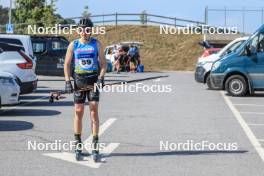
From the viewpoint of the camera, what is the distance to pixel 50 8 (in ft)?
198

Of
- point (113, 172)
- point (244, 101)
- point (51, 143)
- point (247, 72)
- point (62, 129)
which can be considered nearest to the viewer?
point (113, 172)

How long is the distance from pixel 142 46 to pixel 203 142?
4015 cm

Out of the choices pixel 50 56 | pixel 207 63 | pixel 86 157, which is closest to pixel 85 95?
pixel 86 157

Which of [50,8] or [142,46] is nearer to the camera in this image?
[142,46]

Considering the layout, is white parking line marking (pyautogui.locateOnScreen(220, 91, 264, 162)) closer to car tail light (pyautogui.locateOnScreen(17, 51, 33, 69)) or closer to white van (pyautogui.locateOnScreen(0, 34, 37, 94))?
white van (pyautogui.locateOnScreen(0, 34, 37, 94))

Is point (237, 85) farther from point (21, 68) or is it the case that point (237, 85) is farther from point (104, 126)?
point (104, 126)

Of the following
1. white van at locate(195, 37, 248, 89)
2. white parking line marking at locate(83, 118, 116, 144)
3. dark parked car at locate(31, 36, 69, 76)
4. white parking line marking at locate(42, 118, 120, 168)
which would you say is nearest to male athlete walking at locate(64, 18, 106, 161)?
white parking line marking at locate(42, 118, 120, 168)

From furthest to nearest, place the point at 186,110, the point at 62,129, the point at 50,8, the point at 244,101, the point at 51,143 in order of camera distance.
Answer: the point at 50,8
the point at 244,101
the point at 186,110
the point at 62,129
the point at 51,143

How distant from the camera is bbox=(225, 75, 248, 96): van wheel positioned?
66.5 feet

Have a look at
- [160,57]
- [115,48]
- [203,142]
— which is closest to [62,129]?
[203,142]

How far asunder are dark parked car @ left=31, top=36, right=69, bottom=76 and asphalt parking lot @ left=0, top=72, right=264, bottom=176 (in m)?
7.62

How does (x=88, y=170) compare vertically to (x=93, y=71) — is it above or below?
below

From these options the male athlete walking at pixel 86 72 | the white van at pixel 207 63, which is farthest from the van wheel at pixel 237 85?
the male athlete walking at pixel 86 72

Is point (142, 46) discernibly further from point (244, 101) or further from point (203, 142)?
point (203, 142)
